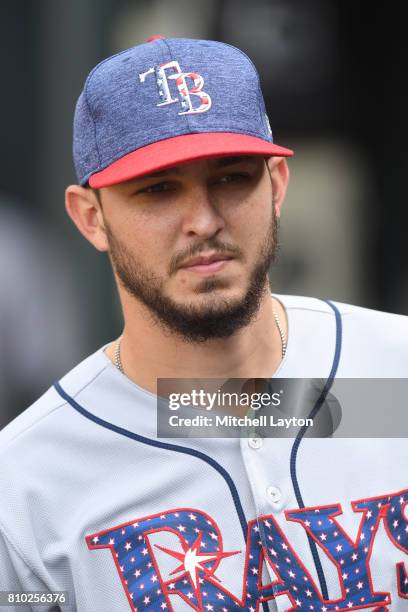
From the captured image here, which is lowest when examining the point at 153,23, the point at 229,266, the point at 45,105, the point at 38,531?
the point at 38,531

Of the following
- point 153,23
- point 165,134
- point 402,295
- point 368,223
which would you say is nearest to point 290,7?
point 153,23

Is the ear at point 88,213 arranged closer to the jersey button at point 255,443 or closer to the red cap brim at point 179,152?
the red cap brim at point 179,152

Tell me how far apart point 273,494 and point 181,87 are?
110 centimetres

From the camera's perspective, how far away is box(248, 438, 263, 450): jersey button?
2.78 meters

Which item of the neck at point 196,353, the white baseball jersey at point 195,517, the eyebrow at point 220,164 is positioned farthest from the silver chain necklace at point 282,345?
the eyebrow at point 220,164

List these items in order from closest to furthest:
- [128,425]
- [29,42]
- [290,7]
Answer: [128,425] → [290,7] → [29,42]

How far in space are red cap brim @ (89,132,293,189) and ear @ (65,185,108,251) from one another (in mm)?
213

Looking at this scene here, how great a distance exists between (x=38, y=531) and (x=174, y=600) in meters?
0.40

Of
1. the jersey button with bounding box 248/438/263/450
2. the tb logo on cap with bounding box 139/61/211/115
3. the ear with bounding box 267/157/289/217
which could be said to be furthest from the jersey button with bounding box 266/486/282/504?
the tb logo on cap with bounding box 139/61/211/115

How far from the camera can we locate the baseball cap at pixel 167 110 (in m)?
2.70

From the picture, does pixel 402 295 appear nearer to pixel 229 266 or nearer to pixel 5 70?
pixel 5 70

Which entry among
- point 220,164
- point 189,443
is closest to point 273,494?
point 189,443

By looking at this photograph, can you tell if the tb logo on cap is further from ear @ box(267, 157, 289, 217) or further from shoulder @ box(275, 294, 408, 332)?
shoulder @ box(275, 294, 408, 332)

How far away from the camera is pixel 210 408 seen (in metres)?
2.87
